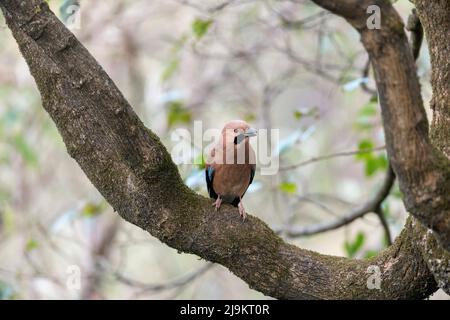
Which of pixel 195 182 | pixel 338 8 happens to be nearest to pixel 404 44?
pixel 338 8

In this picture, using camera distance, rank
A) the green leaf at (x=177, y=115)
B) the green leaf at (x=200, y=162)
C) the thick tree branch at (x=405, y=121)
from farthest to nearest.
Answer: the green leaf at (x=177, y=115)
the green leaf at (x=200, y=162)
the thick tree branch at (x=405, y=121)

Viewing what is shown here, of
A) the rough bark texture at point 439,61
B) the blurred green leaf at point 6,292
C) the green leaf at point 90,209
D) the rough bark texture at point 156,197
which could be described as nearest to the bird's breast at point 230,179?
the rough bark texture at point 156,197

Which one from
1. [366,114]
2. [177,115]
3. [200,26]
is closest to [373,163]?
[366,114]

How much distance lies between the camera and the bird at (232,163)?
3.91 m

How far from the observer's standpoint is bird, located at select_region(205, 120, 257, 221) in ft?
12.8

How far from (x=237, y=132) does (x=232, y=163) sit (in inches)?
8.0

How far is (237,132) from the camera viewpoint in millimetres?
3887

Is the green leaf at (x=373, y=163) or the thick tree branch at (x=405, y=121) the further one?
the green leaf at (x=373, y=163)

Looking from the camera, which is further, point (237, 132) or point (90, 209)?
point (90, 209)

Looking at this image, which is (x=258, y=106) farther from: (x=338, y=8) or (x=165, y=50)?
(x=338, y=8)

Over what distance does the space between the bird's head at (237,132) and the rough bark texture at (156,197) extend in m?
0.87

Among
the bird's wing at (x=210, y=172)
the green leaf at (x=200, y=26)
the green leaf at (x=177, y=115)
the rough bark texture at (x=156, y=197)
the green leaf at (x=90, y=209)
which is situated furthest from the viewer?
the green leaf at (x=177, y=115)

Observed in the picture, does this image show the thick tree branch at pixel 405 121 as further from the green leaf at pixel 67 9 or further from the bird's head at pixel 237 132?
the green leaf at pixel 67 9

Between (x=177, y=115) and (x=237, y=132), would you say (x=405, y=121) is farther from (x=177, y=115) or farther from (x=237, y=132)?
(x=177, y=115)
